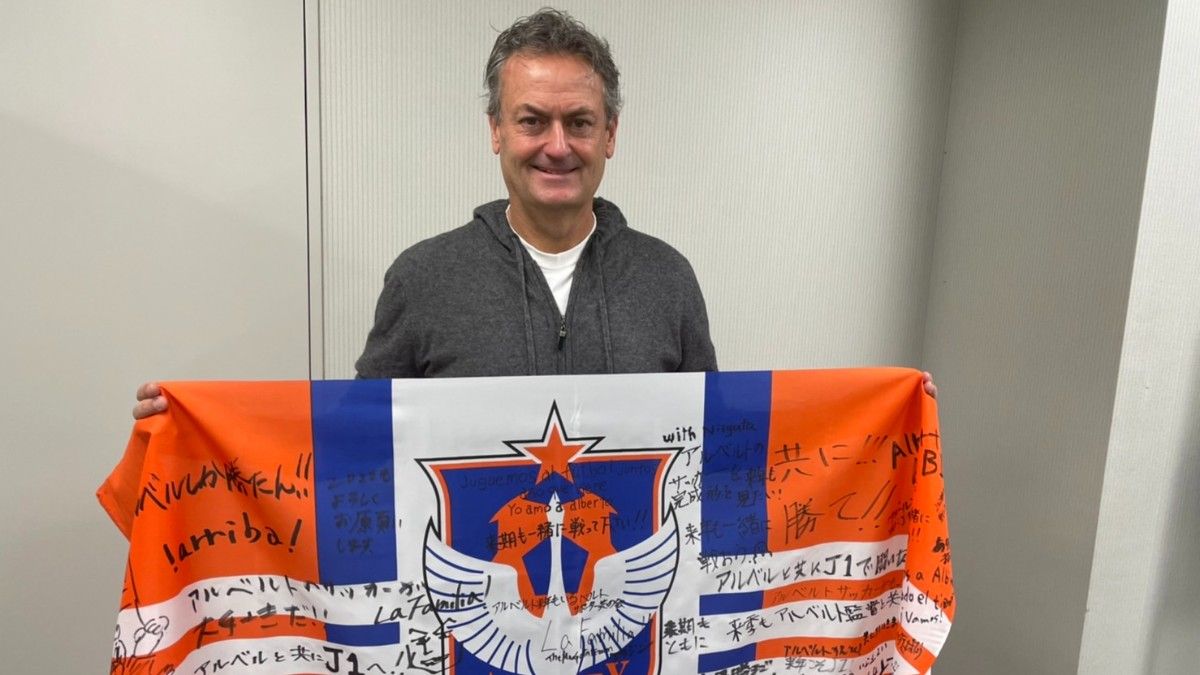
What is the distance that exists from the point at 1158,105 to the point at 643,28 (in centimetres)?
107

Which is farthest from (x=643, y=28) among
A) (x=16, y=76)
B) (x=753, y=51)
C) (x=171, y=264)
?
(x=16, y=76)

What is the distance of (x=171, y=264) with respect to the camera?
153 centimetres

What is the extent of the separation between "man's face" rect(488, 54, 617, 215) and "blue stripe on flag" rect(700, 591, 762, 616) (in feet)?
2.16

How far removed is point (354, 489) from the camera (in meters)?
1.05

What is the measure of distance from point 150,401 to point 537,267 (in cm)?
57

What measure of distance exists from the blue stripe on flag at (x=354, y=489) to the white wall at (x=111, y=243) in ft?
2.23

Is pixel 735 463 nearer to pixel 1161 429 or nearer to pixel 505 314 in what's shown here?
pixel 505 314

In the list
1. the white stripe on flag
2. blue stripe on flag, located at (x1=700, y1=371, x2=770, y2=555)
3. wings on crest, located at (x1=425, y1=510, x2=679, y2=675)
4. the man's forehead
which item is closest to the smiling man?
the man's forehead

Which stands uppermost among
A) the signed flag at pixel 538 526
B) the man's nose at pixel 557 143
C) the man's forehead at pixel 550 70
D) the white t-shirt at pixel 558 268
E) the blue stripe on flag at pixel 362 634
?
the man's forehead at pixel 550 70

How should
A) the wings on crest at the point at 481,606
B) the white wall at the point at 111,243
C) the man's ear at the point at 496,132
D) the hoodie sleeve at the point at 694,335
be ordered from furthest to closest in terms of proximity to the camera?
the white wall at the point at 111,243
the hoodie sleeve at the point at 694,335
the man's ear at the point at 496,132
the wings on crest at the point at 481,606

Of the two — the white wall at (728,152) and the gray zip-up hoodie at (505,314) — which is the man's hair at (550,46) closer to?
the gray zip-up hoodie at (505,314)

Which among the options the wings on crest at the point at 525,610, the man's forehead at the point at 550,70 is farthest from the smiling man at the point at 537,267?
the wings on crest at the point at 525,610

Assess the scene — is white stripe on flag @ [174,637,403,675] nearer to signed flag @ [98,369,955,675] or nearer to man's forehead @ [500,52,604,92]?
signed flag @ [98,369,955,675]

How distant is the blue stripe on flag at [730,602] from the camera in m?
1.17
